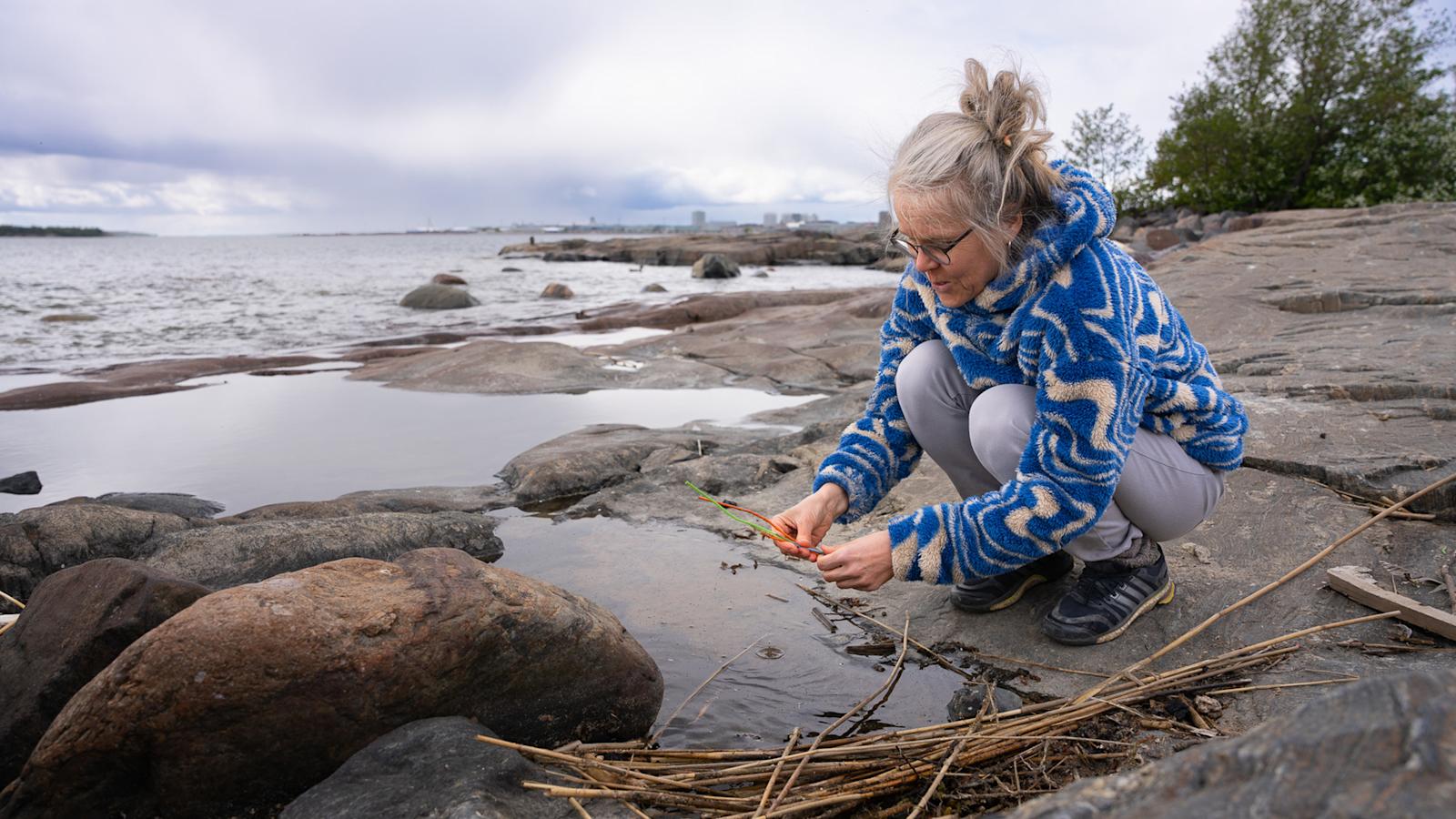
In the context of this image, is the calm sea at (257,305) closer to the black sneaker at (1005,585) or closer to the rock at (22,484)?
the rock at (22,484)

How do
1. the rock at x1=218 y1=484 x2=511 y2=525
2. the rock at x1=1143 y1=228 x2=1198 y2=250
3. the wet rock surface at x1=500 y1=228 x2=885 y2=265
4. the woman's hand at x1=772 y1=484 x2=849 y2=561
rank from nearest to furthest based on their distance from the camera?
the woman's hand at x1=772 y1=484 x2=849 y2=561 < the rock at x1=218 y1=484 x2=511 y2=525 < the rock at x1=1143 y1=228 x2=1198 y2=250 < the wet rock surface at x1=500 y1=228 x2=885 y2=265

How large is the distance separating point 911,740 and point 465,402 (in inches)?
225

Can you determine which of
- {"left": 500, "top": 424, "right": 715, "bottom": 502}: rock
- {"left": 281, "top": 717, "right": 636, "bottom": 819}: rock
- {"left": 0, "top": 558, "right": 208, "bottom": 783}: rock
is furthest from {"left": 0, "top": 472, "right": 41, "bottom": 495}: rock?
{"left": 281, "top": 717, "right": 636, "bottom": 819}: rock

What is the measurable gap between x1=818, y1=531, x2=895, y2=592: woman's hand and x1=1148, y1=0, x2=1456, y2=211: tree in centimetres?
1879

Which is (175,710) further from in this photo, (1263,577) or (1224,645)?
(1263,577)

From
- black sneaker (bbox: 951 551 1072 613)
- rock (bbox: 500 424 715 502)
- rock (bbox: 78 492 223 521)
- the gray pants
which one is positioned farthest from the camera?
rock (bbox: 500 424 715 502)

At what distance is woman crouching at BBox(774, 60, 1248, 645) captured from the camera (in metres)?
2.20

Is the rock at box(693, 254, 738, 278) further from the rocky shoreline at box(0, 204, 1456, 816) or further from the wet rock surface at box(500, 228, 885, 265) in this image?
the rocky shoreline at box(0, 204, 1456, 816)

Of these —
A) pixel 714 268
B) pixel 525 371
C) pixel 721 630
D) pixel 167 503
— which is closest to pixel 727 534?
pixel 721 630

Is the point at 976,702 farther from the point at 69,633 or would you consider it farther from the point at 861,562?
the point at 69,633

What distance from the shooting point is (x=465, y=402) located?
23.3 ft

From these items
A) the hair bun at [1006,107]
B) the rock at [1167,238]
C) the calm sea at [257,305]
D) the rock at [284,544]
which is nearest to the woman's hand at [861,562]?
the hair bun at [1006,107]

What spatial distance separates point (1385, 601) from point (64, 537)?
4492 mm

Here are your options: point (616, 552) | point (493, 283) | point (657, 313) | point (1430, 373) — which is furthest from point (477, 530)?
point (493, 283)
